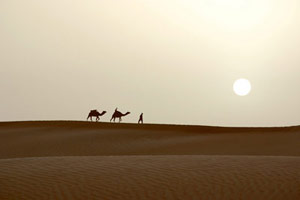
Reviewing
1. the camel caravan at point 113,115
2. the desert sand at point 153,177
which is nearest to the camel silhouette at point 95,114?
the camel caravan at point 113,115

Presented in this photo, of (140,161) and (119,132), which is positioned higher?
(119,132)

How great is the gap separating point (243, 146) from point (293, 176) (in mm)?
11423

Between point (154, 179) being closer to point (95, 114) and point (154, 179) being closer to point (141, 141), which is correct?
point (141, 141)

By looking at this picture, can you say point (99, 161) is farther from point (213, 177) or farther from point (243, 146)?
point (243, 146)

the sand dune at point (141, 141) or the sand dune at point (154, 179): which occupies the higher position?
the sand dune at point (141, 141)

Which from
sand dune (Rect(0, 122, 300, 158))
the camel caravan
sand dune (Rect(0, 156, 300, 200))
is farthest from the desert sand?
the camel caravan

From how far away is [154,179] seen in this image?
24.8 feet

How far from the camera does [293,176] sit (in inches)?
295

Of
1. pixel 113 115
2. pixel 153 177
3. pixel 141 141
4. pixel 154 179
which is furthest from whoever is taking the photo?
pixel 113 115

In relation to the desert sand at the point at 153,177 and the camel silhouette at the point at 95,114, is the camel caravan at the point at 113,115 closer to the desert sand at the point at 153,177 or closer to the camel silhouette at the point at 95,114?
the camel silhouette at the point at 95,114

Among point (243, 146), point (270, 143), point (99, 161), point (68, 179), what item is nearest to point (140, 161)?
point (99, 161)

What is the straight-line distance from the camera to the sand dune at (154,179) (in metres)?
6.71

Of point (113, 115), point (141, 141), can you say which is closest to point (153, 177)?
point (141, 141)

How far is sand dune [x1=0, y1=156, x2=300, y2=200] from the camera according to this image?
671 centimetres
